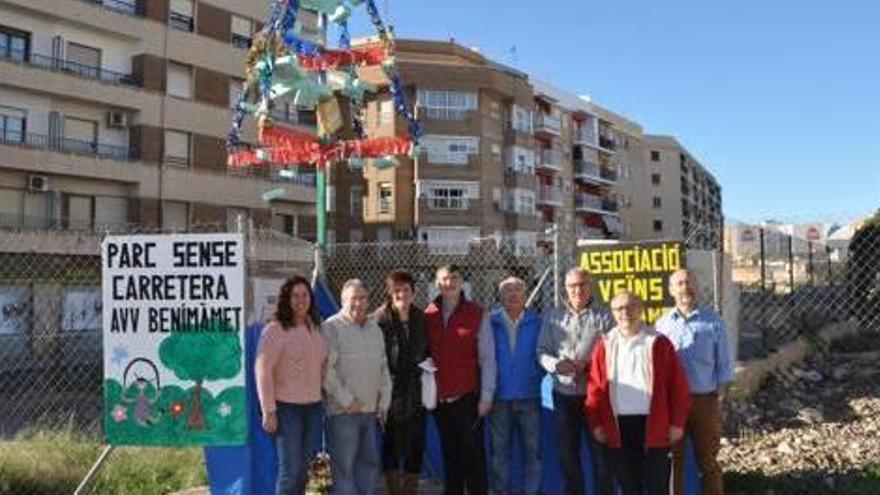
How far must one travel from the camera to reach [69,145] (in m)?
38.9

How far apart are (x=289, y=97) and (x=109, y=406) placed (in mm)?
4323

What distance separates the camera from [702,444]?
772 cm

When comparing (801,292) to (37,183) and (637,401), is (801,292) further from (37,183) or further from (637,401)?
(37,183)

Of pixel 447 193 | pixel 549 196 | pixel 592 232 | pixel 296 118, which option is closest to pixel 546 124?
pixel 549 196

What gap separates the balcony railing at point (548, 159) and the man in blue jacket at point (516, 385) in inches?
2661

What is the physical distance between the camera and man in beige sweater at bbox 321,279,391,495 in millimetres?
7312

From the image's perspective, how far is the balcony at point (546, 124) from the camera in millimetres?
76375

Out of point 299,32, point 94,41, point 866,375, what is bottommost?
point 866,375

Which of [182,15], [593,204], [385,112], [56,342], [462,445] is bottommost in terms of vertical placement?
[56,342]

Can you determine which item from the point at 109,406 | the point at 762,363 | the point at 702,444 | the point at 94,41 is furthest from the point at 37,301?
the point at 702,444

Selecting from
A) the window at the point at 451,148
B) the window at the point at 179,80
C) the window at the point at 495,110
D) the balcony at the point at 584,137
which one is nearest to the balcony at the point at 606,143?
the balcony at the point at 584,137

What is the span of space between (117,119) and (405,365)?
117 feet

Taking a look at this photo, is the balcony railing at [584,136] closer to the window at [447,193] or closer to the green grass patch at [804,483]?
the window at [447,193]

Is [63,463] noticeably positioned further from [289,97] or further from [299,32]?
[299,32]
